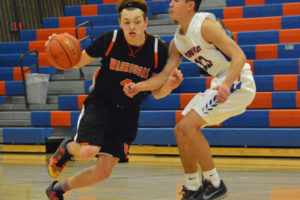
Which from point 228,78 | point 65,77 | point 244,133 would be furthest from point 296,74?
point 228,78

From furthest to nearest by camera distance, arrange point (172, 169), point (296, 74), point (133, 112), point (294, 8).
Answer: point (294, 8), point (296, 74), point (172, 169), point (133, 112)

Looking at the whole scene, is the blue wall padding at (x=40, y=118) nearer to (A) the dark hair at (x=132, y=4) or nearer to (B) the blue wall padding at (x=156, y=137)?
(B) the blue wall padding at (x=156, y=137)

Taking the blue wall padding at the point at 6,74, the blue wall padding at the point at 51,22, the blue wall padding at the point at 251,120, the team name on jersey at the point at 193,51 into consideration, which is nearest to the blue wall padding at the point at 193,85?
the blue wall padding at the point at 251,120

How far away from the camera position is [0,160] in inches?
295

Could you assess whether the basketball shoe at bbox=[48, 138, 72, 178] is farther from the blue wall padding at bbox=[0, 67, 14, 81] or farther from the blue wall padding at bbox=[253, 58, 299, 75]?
the blue wall padding at bbox=[0, 67, 14, 81]

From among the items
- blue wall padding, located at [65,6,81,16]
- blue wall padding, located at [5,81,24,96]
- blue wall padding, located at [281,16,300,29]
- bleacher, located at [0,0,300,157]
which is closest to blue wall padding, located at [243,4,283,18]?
bleacher, located at [0,0,300,157]

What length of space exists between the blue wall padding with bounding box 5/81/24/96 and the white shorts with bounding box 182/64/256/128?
19.3 ft

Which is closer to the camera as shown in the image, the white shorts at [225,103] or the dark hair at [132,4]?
the white shorts at [225,103]

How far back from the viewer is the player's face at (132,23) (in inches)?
150

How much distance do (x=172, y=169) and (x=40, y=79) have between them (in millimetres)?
3503

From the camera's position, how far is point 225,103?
150 inches

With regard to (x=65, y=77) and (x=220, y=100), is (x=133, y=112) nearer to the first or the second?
(x=220, y=100)

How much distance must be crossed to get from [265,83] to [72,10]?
4.65 m

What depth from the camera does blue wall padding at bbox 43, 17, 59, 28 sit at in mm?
10555
